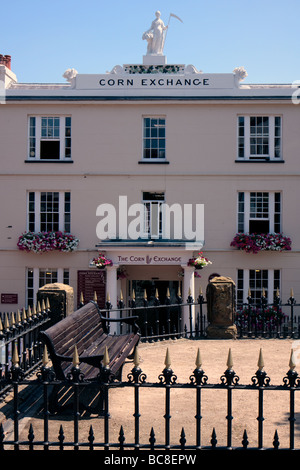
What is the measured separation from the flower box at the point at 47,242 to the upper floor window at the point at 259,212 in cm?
737

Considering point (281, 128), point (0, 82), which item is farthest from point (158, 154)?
point (0, 82)

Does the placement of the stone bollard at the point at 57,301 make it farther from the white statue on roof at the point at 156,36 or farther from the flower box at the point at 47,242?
the white statue on roof at the point at 156,36

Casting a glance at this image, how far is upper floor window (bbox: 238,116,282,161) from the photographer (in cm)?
2189

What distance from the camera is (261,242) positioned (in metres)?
21.1

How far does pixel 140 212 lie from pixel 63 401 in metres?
14.7

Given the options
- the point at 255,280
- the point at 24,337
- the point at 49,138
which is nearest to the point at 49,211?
the point at 49,138

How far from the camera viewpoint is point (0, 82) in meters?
22.1

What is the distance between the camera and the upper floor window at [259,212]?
72.0 ft

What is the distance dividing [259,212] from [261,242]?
1582mm

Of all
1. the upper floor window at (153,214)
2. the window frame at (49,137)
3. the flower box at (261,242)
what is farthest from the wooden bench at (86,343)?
the window frame at (49,137)

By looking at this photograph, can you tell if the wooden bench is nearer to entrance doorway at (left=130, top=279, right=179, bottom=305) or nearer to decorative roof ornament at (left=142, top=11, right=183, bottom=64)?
entrance doorway at (left=130, top=279, right=179, bottom=305)

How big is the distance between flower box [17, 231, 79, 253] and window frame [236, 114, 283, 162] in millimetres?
8139

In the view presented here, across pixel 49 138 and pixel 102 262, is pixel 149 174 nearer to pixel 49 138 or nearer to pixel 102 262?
pixel 102 262

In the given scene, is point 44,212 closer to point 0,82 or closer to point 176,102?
point 0,82
